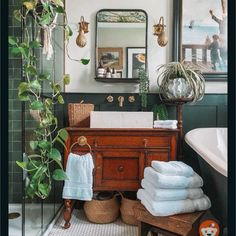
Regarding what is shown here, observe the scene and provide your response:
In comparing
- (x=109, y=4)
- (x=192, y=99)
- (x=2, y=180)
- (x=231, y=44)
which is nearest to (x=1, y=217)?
(x=2, y=180)

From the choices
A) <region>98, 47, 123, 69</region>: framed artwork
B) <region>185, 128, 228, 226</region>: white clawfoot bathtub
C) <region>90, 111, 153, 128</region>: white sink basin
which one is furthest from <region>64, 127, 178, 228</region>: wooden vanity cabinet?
<region>98, 47, 123, 69</region>: framed artwork

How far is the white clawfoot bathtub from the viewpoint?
1463mm

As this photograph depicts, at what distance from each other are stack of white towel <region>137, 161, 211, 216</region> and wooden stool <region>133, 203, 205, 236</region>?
3 cm

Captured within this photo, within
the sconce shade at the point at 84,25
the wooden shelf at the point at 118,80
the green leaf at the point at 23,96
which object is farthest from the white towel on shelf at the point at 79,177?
the sconce shade at the point at 84,25

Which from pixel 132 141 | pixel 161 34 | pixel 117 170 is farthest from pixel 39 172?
pixel 161 34

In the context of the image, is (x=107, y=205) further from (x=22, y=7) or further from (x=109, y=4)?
(x=109, y=4)

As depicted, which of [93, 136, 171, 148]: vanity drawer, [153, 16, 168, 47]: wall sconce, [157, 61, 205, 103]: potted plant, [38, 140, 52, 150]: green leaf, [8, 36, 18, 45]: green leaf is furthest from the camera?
[153, 16, 168, 47]: wall sconce

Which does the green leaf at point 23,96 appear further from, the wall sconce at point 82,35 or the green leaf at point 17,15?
the wall sconce at point 82,35

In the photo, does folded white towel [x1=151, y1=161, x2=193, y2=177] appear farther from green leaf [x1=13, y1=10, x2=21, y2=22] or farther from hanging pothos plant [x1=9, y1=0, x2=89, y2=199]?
green leaf [x1=13, y1=10, x2=21, y2=22]

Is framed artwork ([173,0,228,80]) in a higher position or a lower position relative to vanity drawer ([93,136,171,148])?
higher

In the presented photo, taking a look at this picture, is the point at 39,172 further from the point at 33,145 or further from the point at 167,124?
the point at 167,124

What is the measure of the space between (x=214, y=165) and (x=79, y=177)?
1.05 m

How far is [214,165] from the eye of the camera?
1379mm

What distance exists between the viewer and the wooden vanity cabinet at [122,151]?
213 centimetres
